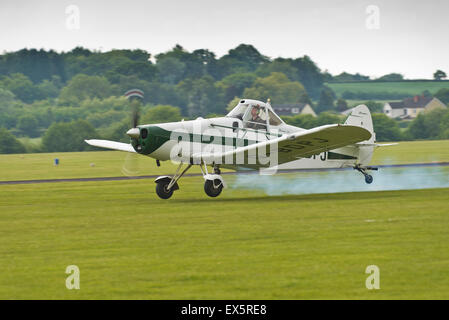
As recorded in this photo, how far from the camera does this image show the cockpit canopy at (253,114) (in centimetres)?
2080

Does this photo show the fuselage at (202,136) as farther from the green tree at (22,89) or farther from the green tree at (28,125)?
the green tree at (22,89)

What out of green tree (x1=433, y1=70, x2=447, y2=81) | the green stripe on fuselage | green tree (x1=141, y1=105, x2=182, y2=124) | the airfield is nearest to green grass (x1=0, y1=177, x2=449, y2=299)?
the airfield

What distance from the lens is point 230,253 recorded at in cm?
1129

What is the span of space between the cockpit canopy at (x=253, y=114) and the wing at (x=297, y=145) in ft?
3.56

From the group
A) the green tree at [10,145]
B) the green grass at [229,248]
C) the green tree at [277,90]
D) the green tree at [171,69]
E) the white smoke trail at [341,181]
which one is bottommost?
the green grass at [229,248]

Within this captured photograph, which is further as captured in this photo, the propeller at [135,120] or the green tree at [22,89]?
the green tree at [22,89]

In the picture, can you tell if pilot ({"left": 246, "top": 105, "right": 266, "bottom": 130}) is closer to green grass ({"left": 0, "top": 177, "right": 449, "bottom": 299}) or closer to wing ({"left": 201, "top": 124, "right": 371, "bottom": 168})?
wing ({"left": 201, "top": 124, "right": 371, "bottom": 168})

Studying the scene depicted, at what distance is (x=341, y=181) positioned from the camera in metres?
26.4

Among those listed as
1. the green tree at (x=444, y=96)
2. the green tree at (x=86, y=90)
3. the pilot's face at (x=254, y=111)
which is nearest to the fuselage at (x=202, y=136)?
the pilot's face at (x=254, y=111)

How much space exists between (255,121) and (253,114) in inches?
8.1

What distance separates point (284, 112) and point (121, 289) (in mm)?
93152
